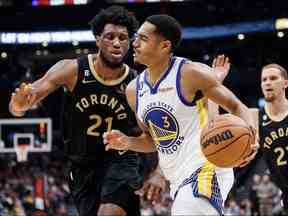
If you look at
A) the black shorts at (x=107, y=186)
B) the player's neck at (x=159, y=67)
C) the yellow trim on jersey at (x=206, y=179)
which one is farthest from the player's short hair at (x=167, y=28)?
the black shorts at (x=107, y=186)

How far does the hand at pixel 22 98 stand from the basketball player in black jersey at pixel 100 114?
0.80 feet

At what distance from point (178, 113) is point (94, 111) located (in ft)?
3.42

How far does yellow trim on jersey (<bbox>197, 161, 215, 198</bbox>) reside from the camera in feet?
12.9

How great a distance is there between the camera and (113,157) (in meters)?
5.06

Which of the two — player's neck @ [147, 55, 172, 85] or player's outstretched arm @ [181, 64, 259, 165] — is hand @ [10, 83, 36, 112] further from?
player's outstretched arm @ [181, 64, 259, 165]

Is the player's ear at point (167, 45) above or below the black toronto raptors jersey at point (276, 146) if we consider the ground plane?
above

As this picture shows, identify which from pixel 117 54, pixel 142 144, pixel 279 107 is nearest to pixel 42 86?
pixel 117 54

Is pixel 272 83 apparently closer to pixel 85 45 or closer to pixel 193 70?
pixel 193 70

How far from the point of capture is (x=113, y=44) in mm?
4930

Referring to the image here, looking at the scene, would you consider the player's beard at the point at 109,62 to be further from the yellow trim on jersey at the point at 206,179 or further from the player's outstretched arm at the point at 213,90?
the yellow trim on jersey at the point at 206,179

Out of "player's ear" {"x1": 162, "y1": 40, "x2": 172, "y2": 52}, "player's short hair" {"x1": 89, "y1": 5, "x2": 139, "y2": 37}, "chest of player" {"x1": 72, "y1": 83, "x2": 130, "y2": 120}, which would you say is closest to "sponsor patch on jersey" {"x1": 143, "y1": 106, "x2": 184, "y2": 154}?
"player's ear" {"x1": 162, "y1": 40, "x2": 172, "y2": 52}

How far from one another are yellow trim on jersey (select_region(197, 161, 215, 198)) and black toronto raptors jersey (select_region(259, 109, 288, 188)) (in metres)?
2.08

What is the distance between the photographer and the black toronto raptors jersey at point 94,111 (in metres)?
4.99

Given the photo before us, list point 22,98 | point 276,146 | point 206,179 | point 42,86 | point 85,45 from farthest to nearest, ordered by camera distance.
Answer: point 85,45
point 276,146
point 42,86
point 22,98
point 206,179
